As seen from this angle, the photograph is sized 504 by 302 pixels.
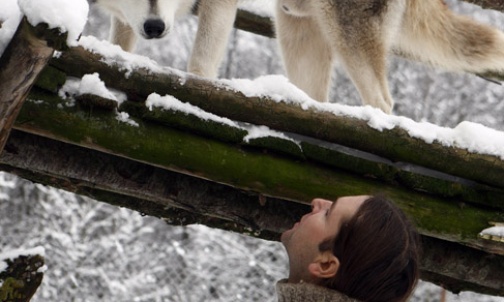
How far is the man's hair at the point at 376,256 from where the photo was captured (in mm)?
1915

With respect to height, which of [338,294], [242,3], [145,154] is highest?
[242,3]

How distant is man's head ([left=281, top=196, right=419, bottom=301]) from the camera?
6.30ft

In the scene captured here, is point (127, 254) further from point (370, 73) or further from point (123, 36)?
point (370, 73)

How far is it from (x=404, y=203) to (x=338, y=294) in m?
1.20

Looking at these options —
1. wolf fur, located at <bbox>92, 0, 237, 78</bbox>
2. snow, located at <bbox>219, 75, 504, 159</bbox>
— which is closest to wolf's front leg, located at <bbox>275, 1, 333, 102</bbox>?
wolf fur, located at <bbox>92, 0, 237, 78</bbox>

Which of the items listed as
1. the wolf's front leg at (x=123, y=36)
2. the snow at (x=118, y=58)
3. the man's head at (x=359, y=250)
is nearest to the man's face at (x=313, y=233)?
the man's head at (x=359, y=250)

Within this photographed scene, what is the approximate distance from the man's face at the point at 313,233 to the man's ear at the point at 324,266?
2cm

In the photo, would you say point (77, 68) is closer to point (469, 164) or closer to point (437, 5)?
point (469, 164)

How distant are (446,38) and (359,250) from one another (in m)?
2.66

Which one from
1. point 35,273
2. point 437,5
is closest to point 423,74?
point 437,5

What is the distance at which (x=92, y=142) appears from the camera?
2785 millimetres

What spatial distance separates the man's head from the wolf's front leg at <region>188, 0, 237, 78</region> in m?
2.13

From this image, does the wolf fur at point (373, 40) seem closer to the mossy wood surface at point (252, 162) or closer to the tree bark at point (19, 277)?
the mossy wood surface at point (252, 162)

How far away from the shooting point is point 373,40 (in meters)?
4.20
